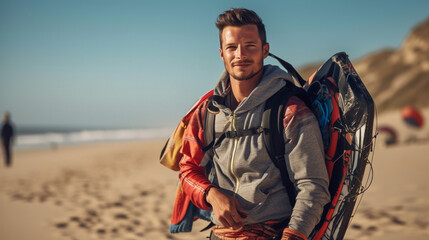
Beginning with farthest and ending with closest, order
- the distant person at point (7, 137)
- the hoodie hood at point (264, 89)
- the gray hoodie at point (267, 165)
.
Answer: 1. the distant person at point (7, 137)
2. the hoodie hood at point (264, 89)
3. the gray hoodie at point (267, 165)

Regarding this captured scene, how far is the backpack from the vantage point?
5.21 ft

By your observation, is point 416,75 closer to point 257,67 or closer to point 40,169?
point 40,169

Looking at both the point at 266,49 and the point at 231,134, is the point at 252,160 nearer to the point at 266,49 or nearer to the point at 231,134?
the point at 231,134

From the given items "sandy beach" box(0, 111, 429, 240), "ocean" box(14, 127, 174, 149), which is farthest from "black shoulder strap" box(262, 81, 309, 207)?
"ocean" box(14, 127, 174, 149)

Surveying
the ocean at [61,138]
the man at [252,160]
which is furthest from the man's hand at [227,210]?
the ocean at [61,138]

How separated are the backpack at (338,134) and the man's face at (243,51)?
0.59 ft

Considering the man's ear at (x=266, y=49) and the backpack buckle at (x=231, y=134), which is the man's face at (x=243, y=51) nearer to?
the man's ear at (x=266, y=49)

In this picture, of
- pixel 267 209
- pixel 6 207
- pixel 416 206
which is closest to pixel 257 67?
pixel 267 209

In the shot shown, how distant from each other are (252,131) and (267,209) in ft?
1.22

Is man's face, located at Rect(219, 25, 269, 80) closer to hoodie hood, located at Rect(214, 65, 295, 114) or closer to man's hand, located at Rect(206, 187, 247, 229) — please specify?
hoodie hood, located at Rect(214, 65, 295, 114)

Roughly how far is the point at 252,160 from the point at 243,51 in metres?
0.52

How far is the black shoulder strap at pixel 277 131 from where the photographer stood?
1562mm

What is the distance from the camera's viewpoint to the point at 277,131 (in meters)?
1.56

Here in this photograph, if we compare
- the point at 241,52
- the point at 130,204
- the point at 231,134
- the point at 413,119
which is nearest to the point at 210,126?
the point at 231,134
